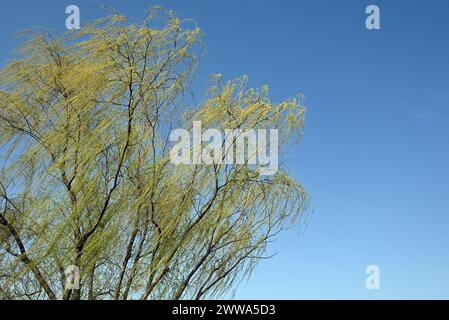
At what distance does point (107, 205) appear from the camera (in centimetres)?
704

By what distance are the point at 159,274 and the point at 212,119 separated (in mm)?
1976

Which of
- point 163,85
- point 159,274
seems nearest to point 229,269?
point 159,274

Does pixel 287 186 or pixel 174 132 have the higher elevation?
pixel 174 132

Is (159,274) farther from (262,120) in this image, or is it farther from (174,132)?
(262,120)

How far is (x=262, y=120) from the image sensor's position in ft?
24.6

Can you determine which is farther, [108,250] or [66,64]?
[66,64]
